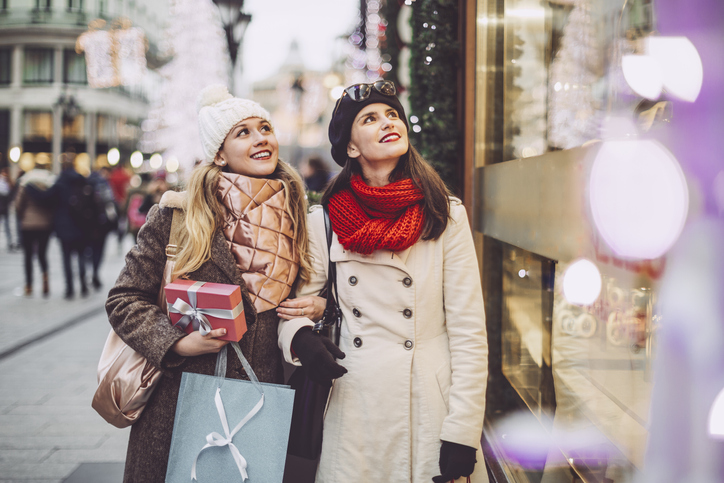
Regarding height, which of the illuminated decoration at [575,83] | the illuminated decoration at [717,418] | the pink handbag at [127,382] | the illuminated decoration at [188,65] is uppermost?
the illuminated decoration at [188,65]

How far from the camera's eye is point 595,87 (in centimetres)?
252

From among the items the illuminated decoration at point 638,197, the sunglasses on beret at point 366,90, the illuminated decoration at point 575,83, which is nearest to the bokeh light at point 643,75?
the illuminated decoration at point 638,197

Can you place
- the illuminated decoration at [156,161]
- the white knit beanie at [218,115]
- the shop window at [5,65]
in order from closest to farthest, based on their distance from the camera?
the white knit beanie at [218,115], the illuminated decoration at [156,161], the shop window at [5,65]

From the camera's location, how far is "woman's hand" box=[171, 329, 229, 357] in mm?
1956

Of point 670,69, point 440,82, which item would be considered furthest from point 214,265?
point 440,82

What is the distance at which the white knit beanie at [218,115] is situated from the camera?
2.26 m

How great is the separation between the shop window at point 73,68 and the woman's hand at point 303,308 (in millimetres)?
43243

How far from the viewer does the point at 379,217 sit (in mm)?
2078

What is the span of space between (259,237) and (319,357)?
0.60 m

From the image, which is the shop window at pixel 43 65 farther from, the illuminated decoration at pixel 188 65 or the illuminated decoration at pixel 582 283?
the illuminated decoration at pixel 582 283

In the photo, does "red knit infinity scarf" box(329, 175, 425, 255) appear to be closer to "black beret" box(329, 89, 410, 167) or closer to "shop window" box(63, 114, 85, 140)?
"black beret" box(329, 89, 410, 167)

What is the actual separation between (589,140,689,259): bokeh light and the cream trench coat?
54 centimetres

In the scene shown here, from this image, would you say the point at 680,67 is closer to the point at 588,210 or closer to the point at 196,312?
the point at 588,210

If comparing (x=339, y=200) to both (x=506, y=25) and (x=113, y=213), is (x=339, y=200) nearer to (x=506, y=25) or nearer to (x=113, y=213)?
(x=506, y=25)
